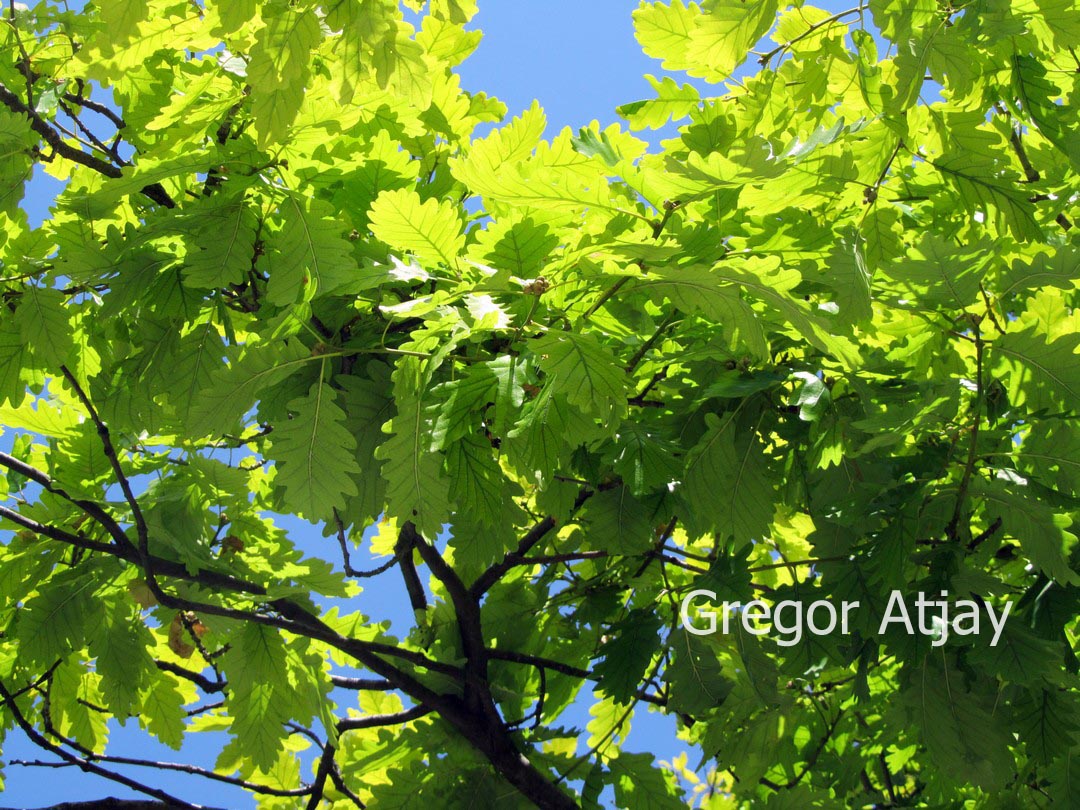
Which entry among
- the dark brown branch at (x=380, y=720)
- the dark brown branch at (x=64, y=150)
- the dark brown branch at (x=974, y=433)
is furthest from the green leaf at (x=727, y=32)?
the dark brown branch at (x=380, y=720)

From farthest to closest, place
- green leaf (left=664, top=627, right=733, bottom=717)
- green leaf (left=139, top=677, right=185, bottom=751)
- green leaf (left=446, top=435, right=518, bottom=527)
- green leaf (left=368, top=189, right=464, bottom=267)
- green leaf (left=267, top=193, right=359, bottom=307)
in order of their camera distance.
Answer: green leaf (left=139, top=677, right=185, bottom=751) < green leaf (left=664, top=627, right=733, bottom=717) < green leaf (left=446, top=435, right=518, bottom=527) < green leaf (left=267, top=193, right=359, bottom=307) < green leaf (left=368, top=189, right=464, bottom=267)

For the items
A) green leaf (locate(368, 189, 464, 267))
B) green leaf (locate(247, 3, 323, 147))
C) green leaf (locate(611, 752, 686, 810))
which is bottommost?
green leaf (locate(611, 752, 686, 810))

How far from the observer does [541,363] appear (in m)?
1.73

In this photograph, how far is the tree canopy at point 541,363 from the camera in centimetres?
191

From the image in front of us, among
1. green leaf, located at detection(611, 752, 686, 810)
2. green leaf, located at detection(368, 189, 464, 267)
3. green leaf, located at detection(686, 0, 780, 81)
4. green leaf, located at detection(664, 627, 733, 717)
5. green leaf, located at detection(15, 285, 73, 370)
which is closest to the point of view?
green leaf, located at detection(368, 189, 464, 267)

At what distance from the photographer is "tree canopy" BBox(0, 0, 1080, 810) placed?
1912mm

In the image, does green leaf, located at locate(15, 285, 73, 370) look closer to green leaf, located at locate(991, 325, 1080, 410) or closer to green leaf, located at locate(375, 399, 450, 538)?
green leaf, located at locate(375, 399, 450, 538)

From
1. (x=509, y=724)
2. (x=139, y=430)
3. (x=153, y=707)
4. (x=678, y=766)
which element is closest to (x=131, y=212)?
(x=139, y=430)

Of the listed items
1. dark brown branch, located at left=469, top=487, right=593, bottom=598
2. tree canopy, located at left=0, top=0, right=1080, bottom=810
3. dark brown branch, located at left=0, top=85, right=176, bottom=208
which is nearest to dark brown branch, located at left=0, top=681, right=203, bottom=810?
tree canopy, located at left=0, top=0, right=1080, bottom=810

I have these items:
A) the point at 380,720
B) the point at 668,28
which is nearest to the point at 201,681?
the point at 380,720

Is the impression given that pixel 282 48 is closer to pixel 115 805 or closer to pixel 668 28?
pixel 668 28

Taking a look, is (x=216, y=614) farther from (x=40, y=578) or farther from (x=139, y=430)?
(x=40, y=578)

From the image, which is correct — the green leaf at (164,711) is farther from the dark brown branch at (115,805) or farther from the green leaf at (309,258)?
the green leaf at (309,258)

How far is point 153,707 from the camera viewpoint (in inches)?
136
